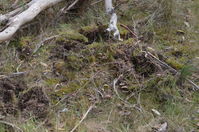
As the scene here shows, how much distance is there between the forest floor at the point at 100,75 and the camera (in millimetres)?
2443

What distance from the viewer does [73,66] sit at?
9.82ft

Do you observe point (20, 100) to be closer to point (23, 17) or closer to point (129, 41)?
point (23, 17)

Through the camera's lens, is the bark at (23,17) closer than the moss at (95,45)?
Yes

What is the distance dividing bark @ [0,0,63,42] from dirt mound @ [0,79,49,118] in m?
0.59

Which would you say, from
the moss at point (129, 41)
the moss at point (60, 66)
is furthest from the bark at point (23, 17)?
the moss at point (129, 41)

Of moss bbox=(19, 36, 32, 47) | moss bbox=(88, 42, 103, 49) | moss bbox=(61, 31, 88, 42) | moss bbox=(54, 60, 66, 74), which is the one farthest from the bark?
moss bbox=(88, 42, 103, 49)

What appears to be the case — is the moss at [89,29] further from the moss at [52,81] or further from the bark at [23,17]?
the moss at [52,81]

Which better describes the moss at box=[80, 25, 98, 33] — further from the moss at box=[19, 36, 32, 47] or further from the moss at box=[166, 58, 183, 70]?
the moss at box=[166, 58, 183, 70]

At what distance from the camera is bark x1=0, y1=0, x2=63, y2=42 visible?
3.06 metres

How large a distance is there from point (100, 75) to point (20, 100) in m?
0.76

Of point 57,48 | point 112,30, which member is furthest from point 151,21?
point 57,48

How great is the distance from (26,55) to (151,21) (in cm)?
159

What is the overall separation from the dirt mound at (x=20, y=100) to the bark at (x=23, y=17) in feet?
1.92

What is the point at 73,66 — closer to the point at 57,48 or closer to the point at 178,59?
the point at 57,48
